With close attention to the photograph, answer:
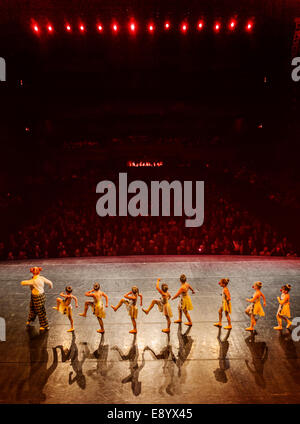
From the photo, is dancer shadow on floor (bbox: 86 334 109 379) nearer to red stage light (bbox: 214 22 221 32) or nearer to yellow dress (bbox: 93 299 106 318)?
yellow dress (bbox: 93 299 106 318)

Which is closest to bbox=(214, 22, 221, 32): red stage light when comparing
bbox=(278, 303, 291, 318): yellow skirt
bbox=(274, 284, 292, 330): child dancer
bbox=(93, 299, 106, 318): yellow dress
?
bbox=(274, 284, 292, 330): child dancer

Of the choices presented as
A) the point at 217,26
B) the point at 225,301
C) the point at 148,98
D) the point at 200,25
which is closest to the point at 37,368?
the point at 225,301

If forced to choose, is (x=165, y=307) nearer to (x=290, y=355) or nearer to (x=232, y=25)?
(x=290, y=355)

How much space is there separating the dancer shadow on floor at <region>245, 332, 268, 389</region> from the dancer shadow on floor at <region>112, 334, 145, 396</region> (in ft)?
5.49

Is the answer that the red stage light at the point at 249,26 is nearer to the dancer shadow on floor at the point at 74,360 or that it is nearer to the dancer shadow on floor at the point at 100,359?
the dancer shadow on floor at the point at 100,359

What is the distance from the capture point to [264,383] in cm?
403

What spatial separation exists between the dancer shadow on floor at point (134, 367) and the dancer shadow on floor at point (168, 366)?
21 centimetres

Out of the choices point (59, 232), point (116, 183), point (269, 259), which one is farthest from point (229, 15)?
point (59, 232)

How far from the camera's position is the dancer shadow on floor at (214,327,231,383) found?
4152mm

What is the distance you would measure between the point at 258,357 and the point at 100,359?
254 cm

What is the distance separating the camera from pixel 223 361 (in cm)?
451

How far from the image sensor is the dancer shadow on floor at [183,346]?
177 inches

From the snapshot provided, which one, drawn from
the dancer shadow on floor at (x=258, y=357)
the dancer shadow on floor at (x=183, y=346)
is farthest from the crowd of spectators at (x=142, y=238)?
the dancer shadow on floor at (x=258, y=357)

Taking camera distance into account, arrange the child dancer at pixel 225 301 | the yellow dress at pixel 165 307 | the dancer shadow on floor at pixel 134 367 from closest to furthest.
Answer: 1. the dancer shadow on floor at pixel 134 367
2. the child dancer at pixel 225 301
3. the yellow dress at pixel 165 307
